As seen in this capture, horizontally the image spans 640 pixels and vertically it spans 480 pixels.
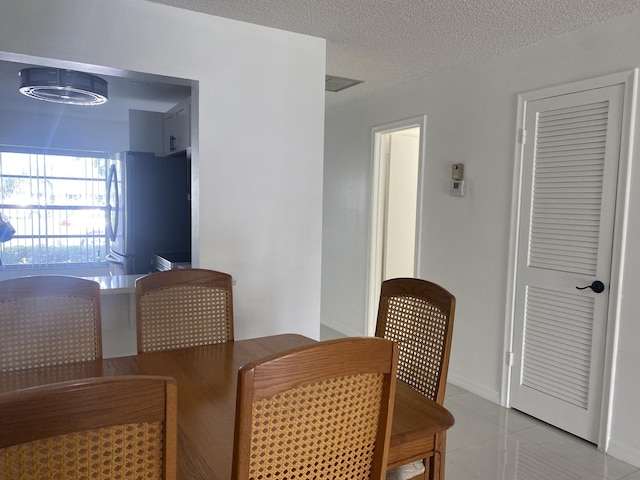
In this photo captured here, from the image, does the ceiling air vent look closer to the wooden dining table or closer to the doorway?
the doorway

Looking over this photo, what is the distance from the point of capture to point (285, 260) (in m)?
3.04

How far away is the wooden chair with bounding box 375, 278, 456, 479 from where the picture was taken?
63.9 inches

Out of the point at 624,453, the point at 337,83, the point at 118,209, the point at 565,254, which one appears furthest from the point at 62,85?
the point at 624,453

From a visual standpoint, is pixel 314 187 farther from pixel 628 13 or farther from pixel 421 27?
pixel 628 13

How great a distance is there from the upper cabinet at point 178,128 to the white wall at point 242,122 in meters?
0.99

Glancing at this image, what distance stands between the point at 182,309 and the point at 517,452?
2.00 meters

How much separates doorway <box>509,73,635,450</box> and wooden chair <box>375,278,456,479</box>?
1480 millimetres

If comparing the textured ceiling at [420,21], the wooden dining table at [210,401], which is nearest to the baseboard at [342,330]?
the textured ceiling at [420,21]

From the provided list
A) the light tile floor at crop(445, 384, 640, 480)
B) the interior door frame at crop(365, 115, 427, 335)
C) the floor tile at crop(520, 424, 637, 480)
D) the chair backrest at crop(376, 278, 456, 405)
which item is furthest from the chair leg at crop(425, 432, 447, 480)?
the interior door frame at crop(365, 115, 427, 335)

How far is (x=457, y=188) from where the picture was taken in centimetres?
355

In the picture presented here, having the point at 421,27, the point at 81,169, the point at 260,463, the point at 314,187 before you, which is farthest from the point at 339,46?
the point at 81,169

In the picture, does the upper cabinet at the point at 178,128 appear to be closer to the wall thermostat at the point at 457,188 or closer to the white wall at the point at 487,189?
the white wall at the point at 487,189

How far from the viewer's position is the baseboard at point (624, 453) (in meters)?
2.47

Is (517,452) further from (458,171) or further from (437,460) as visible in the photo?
(458,171)
